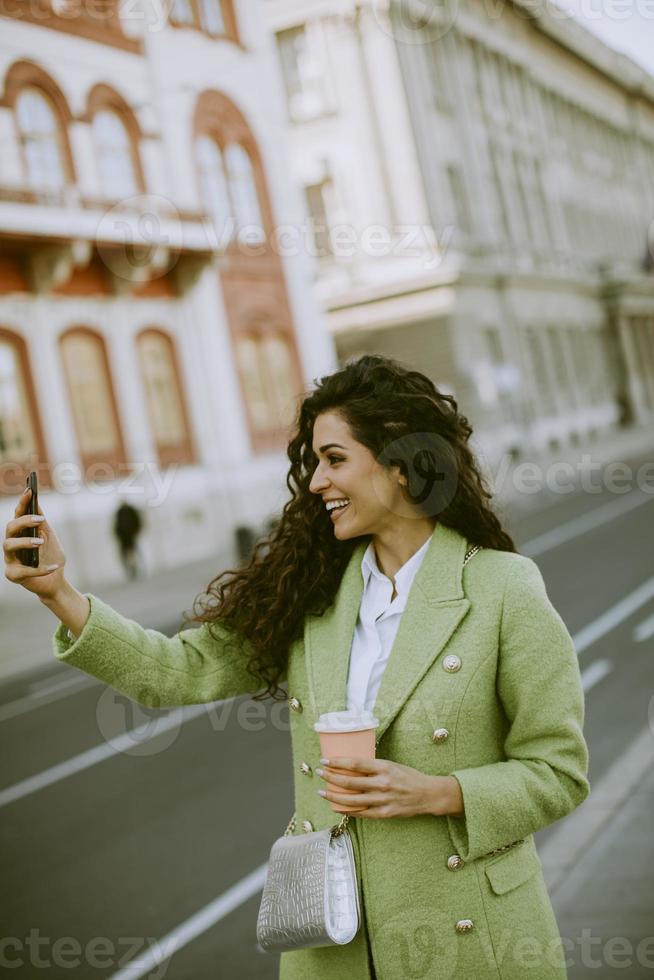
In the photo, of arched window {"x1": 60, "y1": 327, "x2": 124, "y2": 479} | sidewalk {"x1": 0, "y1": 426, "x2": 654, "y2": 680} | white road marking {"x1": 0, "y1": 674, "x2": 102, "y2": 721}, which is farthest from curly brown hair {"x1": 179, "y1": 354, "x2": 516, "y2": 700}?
arched window {"x1": 60, "y1": 327, "x2": 124, "y2": 479}

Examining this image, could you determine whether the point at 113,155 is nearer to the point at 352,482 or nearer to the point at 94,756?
the point at 94,756

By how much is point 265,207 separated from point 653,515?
40.6ft

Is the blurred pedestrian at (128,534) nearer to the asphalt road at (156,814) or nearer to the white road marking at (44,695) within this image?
the white road marking at (44,695)

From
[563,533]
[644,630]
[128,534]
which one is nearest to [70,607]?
[644,630]

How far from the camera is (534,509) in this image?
21.5m

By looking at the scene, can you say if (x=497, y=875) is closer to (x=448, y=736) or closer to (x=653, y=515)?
(x=448, y=736)

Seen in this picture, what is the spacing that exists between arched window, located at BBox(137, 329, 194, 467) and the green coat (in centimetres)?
2067

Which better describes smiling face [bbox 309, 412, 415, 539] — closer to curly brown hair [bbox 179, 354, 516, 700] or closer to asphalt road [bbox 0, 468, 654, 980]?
curly brown hair [bbox 179, 354, 516, 700]

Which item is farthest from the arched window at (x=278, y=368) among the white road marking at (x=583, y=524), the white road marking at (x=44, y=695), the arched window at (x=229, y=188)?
the white road marking at (x=44, y=695)

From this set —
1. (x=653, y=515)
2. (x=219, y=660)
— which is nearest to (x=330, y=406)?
(x=219, y=660)

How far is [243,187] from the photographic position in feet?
84.0

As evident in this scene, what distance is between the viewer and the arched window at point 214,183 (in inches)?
963

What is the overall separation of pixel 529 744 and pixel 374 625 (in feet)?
1.25

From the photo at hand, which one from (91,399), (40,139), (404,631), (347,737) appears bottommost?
(347,737)
